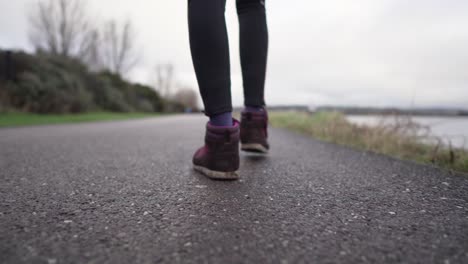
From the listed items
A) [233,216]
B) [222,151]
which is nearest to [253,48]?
[222,151]

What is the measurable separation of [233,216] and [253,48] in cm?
114

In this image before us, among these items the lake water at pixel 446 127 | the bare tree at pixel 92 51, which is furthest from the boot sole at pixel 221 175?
→ the bare tree at pixel 92 51

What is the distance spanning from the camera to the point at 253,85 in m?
1.71

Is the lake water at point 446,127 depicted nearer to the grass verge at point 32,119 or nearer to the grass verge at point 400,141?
the grass verge at point 400,141

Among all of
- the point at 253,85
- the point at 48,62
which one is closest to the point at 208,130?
the point at 253,85

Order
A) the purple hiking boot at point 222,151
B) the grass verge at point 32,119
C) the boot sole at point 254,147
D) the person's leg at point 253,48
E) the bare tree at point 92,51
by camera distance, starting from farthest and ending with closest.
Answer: the bare tree at point 92,51
the grass verge at point 32,119
the boot sole at point 254,147
the person's leg at point 253,48
the purple hiking boot at point 222,151

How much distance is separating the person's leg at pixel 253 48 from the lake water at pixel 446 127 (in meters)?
1.31

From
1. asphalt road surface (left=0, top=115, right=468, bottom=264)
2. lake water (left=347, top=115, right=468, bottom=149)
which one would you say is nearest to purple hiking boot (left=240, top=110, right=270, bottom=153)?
asphalt road surface (left=0, top=115, right=468, bottom=264)

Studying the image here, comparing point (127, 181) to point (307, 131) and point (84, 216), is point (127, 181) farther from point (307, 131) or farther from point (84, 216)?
point (307, 131)

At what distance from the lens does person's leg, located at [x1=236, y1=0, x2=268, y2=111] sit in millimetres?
1620

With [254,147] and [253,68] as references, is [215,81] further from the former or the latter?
[254,147]

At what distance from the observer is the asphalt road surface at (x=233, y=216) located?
63 cm

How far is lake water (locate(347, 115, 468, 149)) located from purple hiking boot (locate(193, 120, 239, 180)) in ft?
4.93

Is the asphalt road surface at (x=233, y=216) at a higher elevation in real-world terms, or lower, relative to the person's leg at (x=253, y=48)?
lower
